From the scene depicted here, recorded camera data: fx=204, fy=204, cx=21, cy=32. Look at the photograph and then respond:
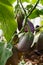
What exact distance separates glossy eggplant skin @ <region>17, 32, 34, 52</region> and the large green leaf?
45 millimetres

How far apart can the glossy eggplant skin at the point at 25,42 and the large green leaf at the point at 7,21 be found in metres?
0.04

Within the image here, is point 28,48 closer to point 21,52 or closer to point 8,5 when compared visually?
point 21,52

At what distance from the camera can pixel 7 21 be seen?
0.53 meters

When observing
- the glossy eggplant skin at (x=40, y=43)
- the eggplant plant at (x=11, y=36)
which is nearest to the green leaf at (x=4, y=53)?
the eggplant plant at (x=11, y=36)

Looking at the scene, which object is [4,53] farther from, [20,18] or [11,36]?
[20,18]

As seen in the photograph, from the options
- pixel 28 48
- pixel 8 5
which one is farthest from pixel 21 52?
pixel 8 5

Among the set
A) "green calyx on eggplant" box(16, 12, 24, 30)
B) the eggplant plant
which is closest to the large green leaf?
the eggplant plant

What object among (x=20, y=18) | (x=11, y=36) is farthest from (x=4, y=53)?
(x=20, y=18)

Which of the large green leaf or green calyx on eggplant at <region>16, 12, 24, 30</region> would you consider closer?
the large green leaf

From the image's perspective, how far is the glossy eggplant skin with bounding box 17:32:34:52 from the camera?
551 millimetres

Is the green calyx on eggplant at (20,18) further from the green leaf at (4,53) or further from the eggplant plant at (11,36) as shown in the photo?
the green leaf at (4,53)

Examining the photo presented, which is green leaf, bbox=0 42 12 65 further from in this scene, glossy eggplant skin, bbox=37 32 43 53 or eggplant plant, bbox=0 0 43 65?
glossy eggplant skin, bbox=37 32 43 53

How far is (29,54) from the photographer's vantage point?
586 millimetres

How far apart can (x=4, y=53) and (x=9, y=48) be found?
0.08 ft
